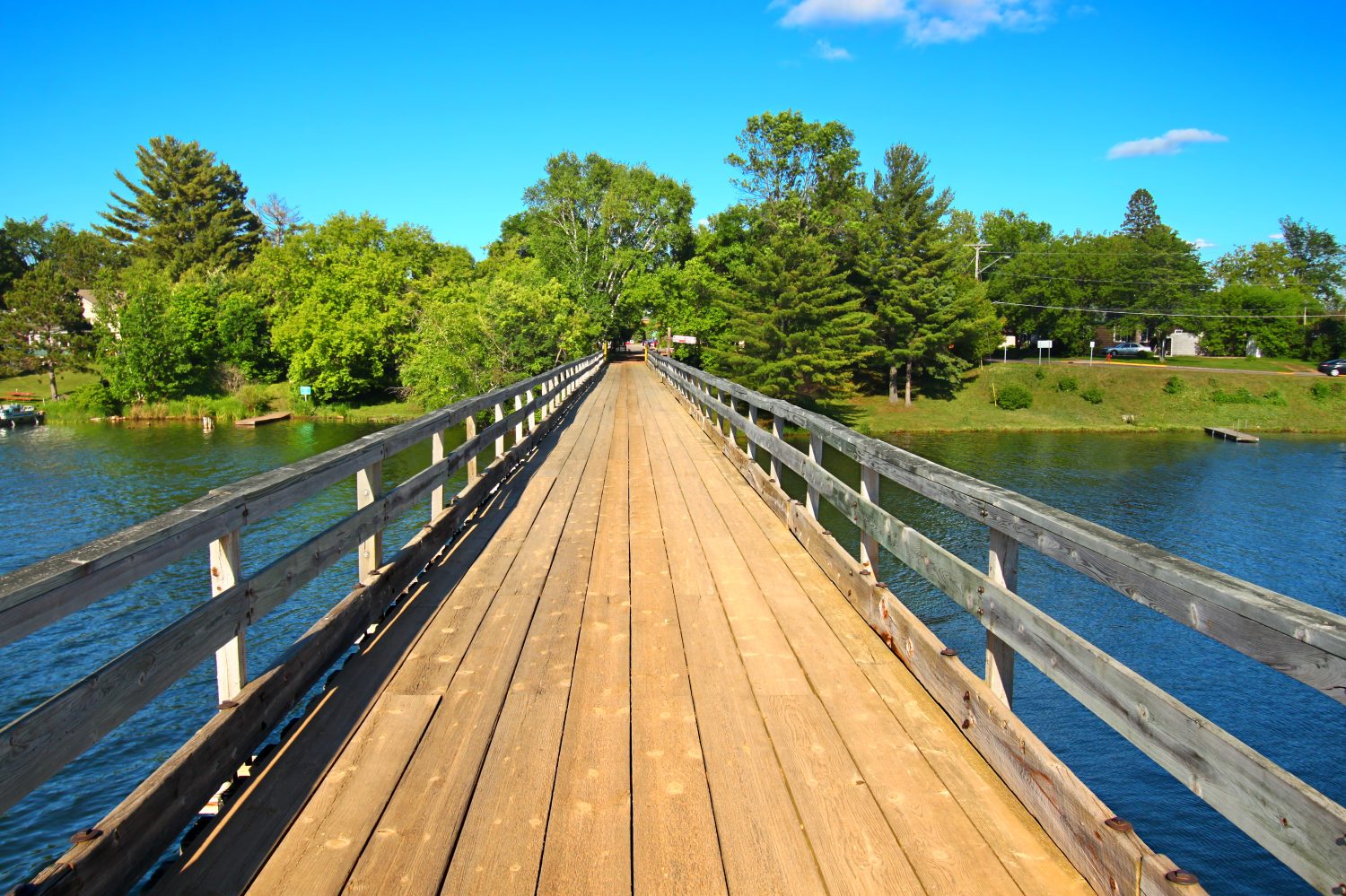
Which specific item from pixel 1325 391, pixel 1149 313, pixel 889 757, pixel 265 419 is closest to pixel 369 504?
pixel 889 757

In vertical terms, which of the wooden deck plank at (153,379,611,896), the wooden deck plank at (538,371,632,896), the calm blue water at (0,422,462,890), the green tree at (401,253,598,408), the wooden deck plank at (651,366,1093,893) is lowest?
the calm blue water at (0,422,462,890)

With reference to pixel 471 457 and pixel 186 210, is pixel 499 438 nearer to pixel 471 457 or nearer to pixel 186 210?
pixel 471 457

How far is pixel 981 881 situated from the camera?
2.29 m

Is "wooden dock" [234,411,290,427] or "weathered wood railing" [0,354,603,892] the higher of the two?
"weathered wood railing" [0,354,603,892]

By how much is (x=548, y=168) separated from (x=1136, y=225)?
216ft

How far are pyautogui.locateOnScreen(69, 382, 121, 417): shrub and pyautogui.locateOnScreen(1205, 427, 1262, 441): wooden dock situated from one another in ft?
187

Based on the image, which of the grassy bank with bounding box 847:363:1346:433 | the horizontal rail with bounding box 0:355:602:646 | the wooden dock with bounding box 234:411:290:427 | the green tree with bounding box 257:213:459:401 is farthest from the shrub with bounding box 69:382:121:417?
the horizontal rail with bounding box 0:355:602:646

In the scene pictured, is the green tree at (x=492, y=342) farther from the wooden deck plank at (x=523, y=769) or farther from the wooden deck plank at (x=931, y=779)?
the wooden deck plank at (x=931, y=779)

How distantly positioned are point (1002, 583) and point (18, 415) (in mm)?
52426

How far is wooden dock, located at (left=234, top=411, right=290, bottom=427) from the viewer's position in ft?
144

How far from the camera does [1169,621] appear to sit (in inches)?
559

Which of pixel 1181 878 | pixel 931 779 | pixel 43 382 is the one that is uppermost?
pixel 43 382

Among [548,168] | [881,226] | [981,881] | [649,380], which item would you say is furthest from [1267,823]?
[548,168]

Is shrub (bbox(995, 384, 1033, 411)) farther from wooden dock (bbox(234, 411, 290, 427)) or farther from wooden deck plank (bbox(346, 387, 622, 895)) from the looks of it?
wooden deck plank (bbox(346, 387, 622, 895))
